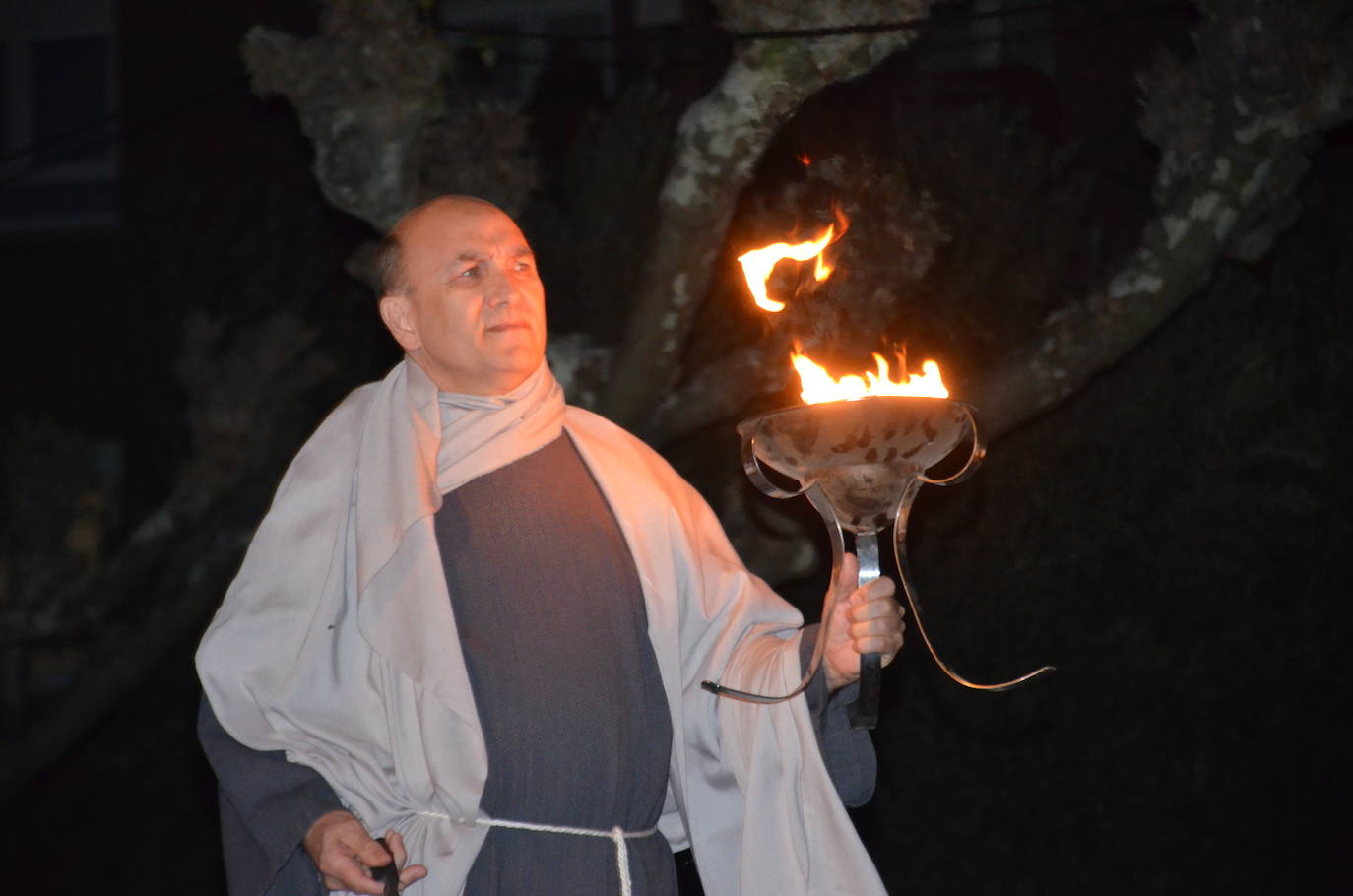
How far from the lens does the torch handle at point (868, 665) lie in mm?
2996

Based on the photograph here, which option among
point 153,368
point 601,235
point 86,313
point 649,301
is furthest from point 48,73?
point 649,301

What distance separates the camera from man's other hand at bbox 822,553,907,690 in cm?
297

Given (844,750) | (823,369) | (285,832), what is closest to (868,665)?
(844,750)

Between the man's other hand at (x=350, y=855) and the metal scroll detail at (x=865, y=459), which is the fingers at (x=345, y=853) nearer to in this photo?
the man's other hand at (x=350, y=855)

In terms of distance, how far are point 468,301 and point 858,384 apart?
89 cm

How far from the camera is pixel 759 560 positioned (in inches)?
239

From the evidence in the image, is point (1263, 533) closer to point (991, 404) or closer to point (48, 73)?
point (991, 404)

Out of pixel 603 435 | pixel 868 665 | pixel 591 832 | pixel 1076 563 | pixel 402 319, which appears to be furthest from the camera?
pixel 1076 563

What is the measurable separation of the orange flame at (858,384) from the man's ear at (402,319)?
884 mm

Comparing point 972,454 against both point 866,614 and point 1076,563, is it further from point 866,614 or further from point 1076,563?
point 1076,563

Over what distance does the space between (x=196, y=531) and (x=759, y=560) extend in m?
3.21

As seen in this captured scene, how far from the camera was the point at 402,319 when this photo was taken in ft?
12.3

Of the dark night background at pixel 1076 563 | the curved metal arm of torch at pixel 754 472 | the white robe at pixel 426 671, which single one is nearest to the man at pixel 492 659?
the white robe at pixel 426 671

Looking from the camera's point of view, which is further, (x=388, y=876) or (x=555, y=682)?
(x=555, y=682)
